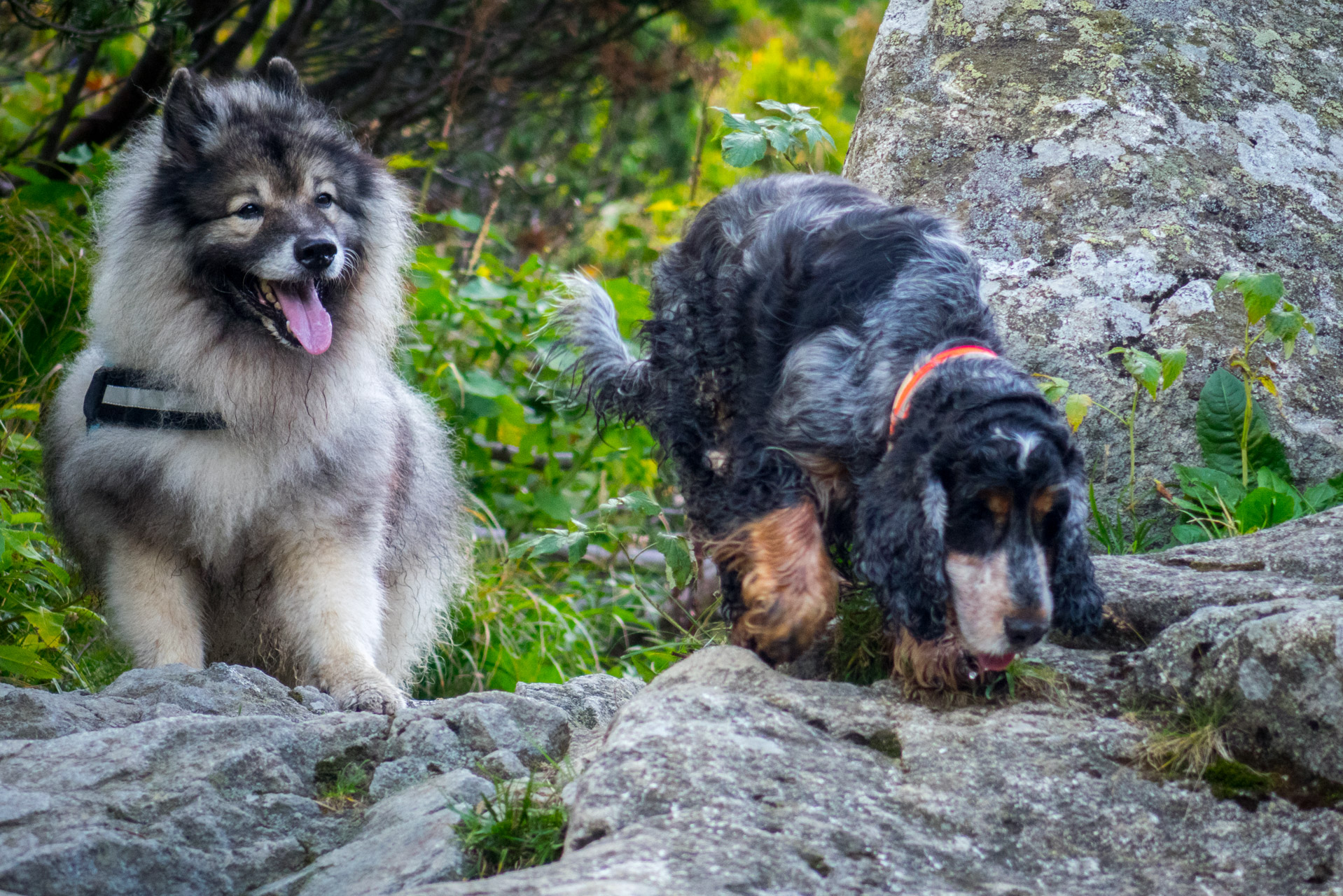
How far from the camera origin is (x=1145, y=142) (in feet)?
14.9

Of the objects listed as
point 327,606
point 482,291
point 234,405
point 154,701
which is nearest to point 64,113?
point 482,291

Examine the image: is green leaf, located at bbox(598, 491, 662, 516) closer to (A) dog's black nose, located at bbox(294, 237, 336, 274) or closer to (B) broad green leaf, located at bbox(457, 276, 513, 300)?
(A) dog's black nose, located at bbox(294, 237, 336, 274)

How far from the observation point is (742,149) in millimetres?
4098

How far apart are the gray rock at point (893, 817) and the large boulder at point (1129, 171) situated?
6.06ft

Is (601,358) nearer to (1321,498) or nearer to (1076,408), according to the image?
(1076,408)

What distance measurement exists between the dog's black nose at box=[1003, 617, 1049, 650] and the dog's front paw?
6.32ft

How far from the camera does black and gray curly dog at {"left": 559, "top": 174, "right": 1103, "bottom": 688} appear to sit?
2.68 metres

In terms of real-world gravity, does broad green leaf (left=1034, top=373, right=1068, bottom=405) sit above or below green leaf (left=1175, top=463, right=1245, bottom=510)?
above

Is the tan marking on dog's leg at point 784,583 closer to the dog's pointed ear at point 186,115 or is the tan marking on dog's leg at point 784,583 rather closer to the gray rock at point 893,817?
the gray rock at point 893,817

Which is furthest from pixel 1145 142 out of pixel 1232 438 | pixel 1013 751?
pixel 1013 751

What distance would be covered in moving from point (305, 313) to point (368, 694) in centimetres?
129

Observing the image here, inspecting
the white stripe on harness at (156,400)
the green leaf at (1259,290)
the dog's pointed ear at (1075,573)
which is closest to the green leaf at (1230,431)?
the green leaf at (1259,290)

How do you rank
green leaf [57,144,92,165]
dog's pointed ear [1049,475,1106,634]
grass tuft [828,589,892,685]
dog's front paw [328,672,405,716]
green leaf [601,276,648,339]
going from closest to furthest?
dog's pointed ear [1049,475,1106,634] → grass tuft [828,589,892,685] → dog's front paw [328,672,405,716] → green leaf [57,144,92,165] → green leaf [601,276,648,339]

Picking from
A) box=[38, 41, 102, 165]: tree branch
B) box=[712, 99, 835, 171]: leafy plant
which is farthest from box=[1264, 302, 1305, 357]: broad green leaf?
box=[38, 41, 102, 165]: tree branch
